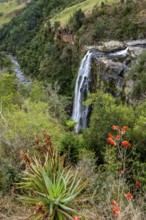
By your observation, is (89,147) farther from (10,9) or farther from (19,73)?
(10,9)

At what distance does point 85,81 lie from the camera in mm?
37875

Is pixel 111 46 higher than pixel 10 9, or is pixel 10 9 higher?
pixel 10 9

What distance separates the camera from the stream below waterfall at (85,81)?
35688mm

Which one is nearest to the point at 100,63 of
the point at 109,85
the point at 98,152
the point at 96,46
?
the point at 109,85

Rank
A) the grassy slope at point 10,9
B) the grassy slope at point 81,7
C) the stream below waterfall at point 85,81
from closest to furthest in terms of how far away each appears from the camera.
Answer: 1. the stream below waterfall at point 85,81
2. the grassy slope at point 81,7
3. the grassy slope at point 10,9

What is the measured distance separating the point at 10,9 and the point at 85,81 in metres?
87.8

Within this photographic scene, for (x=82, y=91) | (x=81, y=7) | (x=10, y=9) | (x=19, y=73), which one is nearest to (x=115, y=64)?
(x=82, y=91)

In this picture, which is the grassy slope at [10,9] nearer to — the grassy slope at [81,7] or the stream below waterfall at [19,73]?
the stream below waterfall at [19,73]

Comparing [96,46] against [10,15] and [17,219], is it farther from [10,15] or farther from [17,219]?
[10,15]

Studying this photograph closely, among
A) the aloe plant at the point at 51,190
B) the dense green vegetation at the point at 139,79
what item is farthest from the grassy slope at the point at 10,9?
the aloe plant at the point at 51,190

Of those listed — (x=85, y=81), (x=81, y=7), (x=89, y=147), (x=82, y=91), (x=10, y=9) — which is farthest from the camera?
(x=10, y=9)

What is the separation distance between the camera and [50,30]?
5969 cm

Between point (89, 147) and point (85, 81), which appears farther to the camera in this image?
point (85, 81)

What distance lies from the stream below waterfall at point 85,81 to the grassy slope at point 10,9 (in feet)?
240
